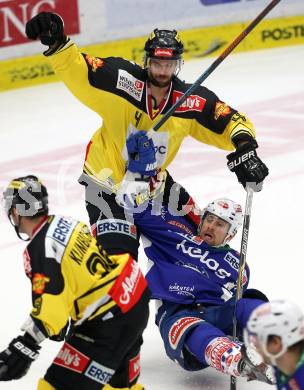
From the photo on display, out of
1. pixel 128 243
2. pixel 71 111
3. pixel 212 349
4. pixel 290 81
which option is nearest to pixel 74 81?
pixel 128 243

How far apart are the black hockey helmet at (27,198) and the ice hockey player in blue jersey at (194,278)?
1.30m

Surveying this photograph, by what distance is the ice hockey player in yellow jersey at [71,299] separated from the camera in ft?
14.0

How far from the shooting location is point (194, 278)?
569 centimetres

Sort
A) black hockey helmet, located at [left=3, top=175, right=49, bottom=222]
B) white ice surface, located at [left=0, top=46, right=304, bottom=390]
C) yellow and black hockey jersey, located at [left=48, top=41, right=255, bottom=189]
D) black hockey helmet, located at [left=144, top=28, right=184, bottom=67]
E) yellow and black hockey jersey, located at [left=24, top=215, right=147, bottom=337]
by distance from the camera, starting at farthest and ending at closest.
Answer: white ice surface, located at [left=0, top=46, right=304, bottom=390], yellow and black hockey jersey, located at [left=48, top=41, right=255, bottom=189], black hockey helmet, located at [left=144, top=28, right=184, bottom=67], black hockey helmet, located at [left=3, top=175, right=49, bottom=222], yellow and black hockey jersey, located at [left=24, top=215, right=147, bottom=337]

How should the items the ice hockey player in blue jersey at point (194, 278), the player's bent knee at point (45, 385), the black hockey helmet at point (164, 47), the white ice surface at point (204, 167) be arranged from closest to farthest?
1. the player's bent knee at point (45, 385)
2. the ice hockey player in blue jersey at point (194, 278)
3. the black hockey helmet at point (164, 47)
4. the white ice surface at point (204, 167)

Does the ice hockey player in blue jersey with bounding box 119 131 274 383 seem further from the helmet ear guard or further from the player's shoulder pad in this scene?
the player's shoulder pad

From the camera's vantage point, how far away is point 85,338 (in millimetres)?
4488

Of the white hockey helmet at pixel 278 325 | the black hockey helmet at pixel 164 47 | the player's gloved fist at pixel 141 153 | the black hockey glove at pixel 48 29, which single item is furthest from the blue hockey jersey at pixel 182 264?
the white hockey helmet at pixel 278 325

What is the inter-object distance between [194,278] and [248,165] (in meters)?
0.61

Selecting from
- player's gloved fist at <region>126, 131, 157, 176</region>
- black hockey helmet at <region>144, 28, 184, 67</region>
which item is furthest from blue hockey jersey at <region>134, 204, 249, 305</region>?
black hockey helmet at <region>144, 28, 184, 67</region>

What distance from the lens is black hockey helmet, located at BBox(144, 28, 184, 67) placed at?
5.77m

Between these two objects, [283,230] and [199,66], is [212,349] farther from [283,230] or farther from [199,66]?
[199,66]

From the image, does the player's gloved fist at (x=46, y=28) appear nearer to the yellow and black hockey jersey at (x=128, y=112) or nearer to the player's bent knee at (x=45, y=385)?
the yellow and black hockey jersey at (x=128, y=112)

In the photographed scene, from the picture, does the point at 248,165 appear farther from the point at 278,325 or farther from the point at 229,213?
the point at 278,325
